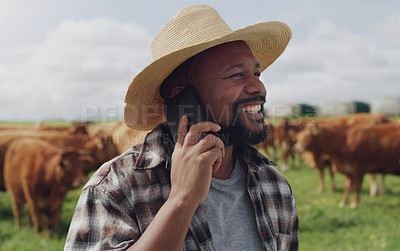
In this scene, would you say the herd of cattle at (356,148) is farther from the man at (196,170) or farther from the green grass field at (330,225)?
the man at (196,170)

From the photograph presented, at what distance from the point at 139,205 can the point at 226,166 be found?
0.68 metres

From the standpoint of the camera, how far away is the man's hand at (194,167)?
1532mm

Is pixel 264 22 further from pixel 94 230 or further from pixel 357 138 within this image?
pixel 357 138

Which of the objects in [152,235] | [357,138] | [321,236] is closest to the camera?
[152,235]

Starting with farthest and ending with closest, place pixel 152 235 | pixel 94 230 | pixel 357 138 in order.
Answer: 1. pixel 357 138
2. pixel 94 230
3. pixel 152 235

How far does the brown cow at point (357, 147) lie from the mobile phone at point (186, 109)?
894 centimetres

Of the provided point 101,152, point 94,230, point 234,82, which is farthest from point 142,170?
point 101,152

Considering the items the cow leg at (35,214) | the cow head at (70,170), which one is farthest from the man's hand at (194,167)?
the cow leg at (35,214)

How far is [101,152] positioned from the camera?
10.5 metres

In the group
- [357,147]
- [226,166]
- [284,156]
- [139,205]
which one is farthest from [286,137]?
[139,205]

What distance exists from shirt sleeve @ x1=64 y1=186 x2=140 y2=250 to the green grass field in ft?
17.6

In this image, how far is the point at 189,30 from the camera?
2.19 meters

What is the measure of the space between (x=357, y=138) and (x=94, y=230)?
9.85m

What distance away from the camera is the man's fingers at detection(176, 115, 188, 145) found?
1737mm
